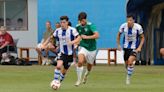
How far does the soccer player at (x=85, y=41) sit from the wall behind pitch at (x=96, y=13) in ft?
40.1

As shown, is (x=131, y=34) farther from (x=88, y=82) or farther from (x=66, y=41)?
(x=66, y=41)

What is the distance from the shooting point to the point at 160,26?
31766 millimetres

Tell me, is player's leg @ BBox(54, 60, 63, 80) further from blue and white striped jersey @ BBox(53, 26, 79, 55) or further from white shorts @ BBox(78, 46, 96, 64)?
white shorts @ BBox(78, 46, 96, 64)

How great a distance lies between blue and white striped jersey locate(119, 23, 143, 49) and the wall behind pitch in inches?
466

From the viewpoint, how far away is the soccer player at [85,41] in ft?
60.6

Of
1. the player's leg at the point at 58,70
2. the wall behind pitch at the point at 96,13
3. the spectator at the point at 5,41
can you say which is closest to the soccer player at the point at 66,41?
the player's leg at the point at 58,70

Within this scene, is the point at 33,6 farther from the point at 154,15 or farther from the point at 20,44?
the point at 154,15

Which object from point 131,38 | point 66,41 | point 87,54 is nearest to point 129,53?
point 131,38

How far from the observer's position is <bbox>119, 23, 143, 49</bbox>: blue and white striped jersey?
19844 millimetres

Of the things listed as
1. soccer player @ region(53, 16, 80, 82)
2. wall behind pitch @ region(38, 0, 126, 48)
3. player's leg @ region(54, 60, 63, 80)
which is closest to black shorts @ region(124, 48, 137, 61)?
soccer player @ region(53, 16, 80, 82)

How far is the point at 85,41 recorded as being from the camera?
19500 millimetres

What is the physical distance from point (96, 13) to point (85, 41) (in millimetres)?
12633

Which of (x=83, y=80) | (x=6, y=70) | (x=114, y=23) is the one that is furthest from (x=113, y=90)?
(x=114, y=23)

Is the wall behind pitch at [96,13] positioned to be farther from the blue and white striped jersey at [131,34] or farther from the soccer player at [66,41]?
the soccer player at [66,41]
